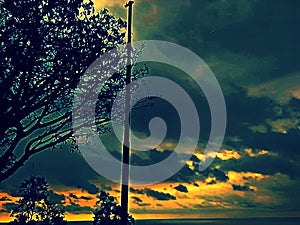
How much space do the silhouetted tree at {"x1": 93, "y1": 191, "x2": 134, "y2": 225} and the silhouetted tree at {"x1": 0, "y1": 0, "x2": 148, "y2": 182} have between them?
4646 millimetres

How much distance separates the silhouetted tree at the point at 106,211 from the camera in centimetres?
2714

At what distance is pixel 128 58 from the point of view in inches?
1009

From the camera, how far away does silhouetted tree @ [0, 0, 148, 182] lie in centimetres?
2333

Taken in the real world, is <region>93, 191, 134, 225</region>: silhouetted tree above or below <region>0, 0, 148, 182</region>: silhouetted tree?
below

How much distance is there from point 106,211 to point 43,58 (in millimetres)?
9524

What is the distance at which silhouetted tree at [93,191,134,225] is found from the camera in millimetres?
27141

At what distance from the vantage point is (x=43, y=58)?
79.9 feet

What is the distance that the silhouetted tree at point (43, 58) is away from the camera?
2333 centimetres

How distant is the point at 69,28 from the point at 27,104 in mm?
4303

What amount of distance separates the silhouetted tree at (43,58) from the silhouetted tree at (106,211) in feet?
15.2

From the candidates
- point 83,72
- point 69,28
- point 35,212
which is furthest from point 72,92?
point 35,212

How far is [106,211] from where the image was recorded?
28.1m

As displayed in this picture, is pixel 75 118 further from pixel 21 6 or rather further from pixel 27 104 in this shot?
pixel 21 6

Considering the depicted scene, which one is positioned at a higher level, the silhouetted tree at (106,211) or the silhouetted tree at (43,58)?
the silhouetted tree at (43,58)
